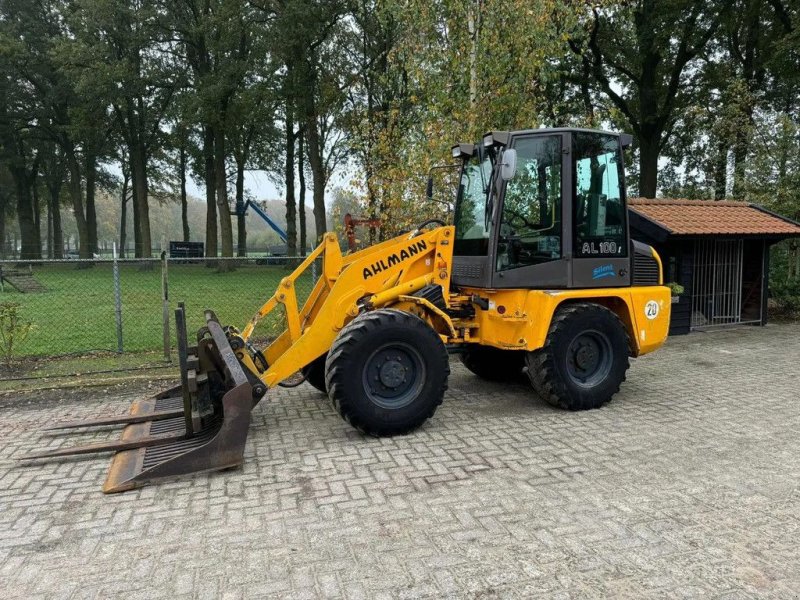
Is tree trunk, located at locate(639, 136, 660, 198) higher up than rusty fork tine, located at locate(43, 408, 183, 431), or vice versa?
tree trunk, located at locate(639, 136, 660, 198)

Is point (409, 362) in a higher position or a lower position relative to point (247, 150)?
lower

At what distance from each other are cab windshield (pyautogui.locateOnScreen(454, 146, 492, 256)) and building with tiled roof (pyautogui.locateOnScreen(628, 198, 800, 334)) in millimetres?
5442

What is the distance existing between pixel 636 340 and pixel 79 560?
17.9 feet

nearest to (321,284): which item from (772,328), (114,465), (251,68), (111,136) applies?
(114,465)

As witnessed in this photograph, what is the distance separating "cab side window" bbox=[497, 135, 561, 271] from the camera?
5.81 meters

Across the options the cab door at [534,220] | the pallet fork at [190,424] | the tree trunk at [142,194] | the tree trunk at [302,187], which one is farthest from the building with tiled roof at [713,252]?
the tree trunk at [142,194]

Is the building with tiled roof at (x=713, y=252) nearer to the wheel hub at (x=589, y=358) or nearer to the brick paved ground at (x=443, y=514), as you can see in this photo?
the wheel hub at (x=589, y=358)

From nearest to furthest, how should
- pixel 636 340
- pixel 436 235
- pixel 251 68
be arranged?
pixel 436 235 < pixel 636 340 < pixel 251 68

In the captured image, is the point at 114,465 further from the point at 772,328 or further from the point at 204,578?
the point at 772,328

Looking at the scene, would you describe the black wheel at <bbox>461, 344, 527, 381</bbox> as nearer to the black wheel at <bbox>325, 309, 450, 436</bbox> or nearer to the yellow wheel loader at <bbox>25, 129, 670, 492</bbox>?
the yellow wheel loader at <bbox>25, 129, 670, 492</bbox>

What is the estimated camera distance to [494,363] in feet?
23.7

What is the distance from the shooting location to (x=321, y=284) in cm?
591

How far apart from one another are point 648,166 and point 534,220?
18.6 meters

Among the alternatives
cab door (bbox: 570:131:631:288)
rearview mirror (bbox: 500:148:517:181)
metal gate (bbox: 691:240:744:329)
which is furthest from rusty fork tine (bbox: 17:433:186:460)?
metal gate (bbox: 691:240:744:329)
